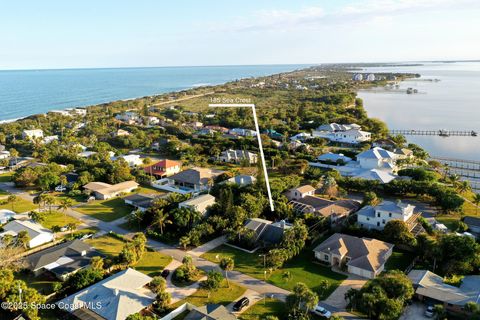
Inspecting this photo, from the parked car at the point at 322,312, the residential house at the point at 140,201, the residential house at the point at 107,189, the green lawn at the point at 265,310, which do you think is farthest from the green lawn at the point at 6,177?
the parked car at the point at 322,312

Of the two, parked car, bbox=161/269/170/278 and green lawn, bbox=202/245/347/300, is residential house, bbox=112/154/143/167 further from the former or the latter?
parked car, bbox=161/269/170/278

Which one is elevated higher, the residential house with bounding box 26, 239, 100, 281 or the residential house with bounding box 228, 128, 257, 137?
the residential house with bounding box 228, 128, 257, 137

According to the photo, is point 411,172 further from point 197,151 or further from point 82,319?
point 82,319

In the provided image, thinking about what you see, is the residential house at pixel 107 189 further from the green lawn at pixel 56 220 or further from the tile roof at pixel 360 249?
the tile roof at pixel 360 249

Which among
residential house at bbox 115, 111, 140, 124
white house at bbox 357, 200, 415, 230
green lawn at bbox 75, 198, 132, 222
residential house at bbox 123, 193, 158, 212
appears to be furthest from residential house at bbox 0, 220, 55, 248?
residential house at bbox 115, 111, 140, 124

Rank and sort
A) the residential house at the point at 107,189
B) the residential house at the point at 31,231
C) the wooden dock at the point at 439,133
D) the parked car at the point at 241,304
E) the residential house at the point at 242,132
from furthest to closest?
the wooden dock at the point at 439,133
the residential house at the point at 242,132
the residential house at the point at 107,189
the residential house at the point at 31,231
the parked car at the point at 241,304

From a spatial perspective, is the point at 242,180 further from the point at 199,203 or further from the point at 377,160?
the point at 377,160

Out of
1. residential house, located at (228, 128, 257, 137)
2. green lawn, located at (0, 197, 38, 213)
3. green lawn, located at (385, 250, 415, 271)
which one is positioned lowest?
green lawn, located at (385, 250, 415, 271)

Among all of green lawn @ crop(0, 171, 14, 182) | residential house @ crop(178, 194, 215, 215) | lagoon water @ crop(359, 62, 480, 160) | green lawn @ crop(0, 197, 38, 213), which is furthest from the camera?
lagoon water @ crop(359, 62, 480, 160)

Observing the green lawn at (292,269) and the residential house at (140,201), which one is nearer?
the green lawn at (292,269)
